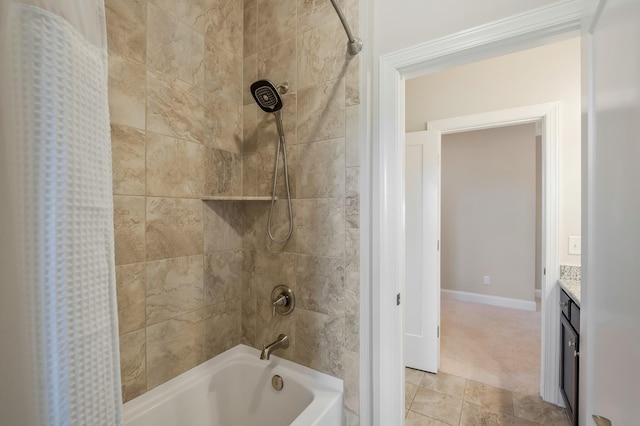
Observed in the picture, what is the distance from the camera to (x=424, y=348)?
2355 millimetres

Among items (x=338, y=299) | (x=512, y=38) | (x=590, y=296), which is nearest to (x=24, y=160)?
(x=338, y=299)

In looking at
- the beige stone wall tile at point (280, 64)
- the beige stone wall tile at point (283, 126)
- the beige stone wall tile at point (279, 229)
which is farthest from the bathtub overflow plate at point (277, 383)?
the beige stone wall tile at point (280, 64)

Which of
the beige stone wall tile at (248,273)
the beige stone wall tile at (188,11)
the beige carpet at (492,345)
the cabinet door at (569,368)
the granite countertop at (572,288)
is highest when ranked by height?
the beige stone wall tile at (188,11)

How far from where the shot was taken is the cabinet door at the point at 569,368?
153cm

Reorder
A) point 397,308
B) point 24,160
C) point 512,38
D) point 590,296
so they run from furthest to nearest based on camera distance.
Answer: point 397,308 < point 512,38 < point 590,296 < point 24,160

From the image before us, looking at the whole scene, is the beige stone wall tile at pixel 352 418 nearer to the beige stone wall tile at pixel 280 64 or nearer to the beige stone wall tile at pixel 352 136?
the beige stone wall tile at pixel 352 136

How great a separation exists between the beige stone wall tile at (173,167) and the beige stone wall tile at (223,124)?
0.11 m

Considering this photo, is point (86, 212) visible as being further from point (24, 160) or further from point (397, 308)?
point (397, 308)

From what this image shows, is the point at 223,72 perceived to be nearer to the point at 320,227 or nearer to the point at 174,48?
the point at 174,48

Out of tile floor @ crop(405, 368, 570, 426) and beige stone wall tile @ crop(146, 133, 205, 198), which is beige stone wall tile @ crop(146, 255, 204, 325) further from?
tile floor @ crop(405, 368, 570, 426)

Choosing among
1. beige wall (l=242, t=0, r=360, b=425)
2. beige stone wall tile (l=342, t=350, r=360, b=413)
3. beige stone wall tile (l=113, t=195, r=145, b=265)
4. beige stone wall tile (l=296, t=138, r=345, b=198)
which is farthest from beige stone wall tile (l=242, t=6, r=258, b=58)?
beige stone wall tile (l=342, t=350, r=360, b=413)

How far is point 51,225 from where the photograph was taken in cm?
41

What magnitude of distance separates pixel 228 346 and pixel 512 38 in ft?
6.54

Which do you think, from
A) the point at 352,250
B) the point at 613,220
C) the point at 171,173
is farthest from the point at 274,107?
the point at 613,220
